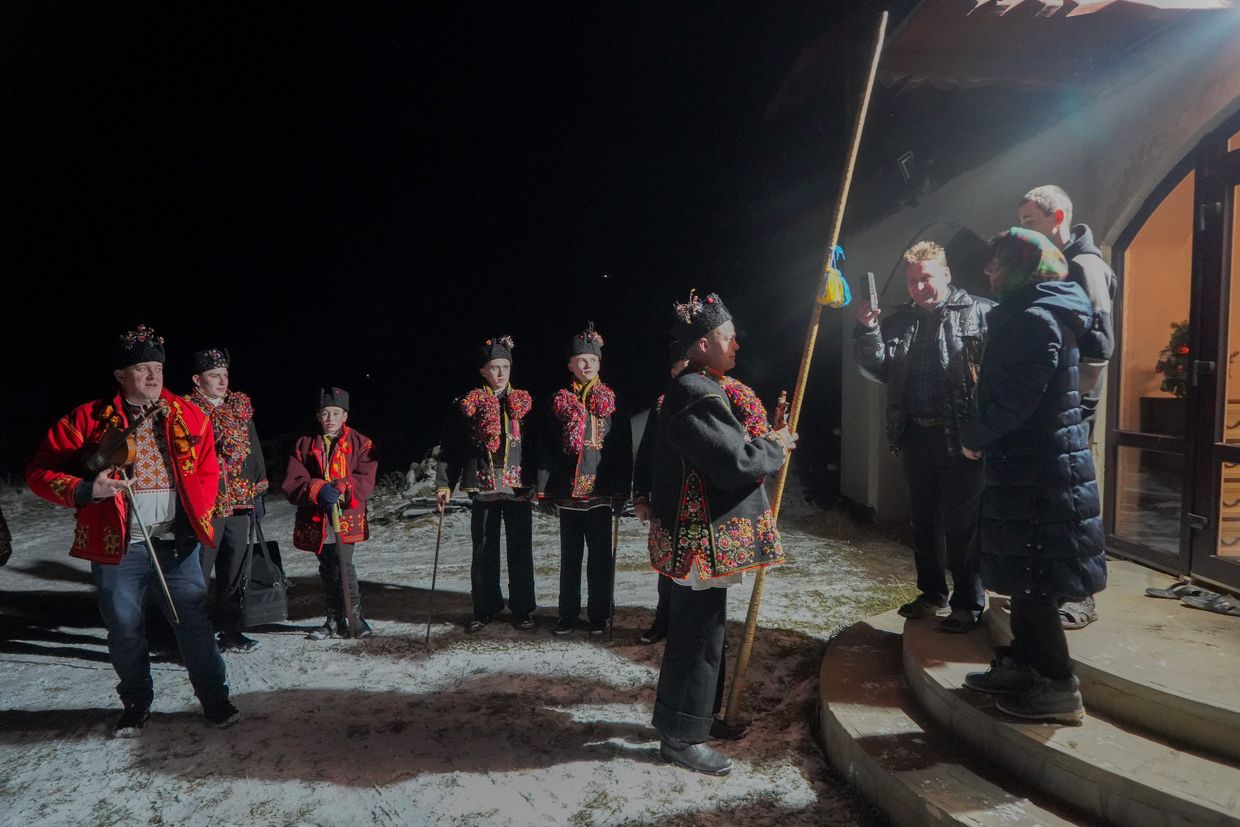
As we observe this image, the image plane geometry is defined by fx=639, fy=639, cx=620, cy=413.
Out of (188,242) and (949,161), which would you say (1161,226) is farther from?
(188,242)

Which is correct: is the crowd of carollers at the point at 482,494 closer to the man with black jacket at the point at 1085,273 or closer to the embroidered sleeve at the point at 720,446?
the embroidered sleeve at the point at 720,446

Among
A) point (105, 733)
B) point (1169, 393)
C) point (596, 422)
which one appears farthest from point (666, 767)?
point (1169, 393)

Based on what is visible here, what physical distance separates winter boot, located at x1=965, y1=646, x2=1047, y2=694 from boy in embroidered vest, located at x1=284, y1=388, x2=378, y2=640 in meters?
3.83

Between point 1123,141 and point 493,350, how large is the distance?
4.62 m

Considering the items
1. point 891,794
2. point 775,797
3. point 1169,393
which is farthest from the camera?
point 1169,393

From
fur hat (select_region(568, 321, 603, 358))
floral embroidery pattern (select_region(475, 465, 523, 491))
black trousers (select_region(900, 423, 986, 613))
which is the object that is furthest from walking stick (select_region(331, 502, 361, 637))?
black trousers (select_region(900, 423, 986, 613))

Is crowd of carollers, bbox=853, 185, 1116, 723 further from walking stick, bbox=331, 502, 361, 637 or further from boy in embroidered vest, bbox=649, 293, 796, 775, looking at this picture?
walking stick, bbox=331, 502, 361, 637

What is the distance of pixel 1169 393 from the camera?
4.35m

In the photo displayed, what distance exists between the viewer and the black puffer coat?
7.63 feet

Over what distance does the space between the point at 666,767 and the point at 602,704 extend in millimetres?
667

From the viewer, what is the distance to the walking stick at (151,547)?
3.07 metres

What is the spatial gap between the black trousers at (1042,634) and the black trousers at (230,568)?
4693 mm

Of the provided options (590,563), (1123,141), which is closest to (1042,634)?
(590,563)

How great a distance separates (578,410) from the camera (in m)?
4.42
